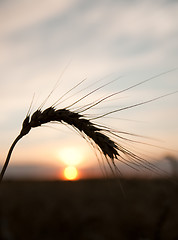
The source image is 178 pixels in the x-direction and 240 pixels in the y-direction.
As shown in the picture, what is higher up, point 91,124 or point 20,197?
point 91,124

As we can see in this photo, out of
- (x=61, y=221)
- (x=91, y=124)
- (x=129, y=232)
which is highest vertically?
(x=91, y=124)

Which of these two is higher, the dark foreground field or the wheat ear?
the wheat ear

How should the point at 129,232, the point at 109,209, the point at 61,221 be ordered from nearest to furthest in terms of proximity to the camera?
the point at 129,232, the point at 61,221, the point at 109,209

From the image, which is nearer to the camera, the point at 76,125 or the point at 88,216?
the point at 76,125

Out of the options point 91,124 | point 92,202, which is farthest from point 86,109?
point 92,202

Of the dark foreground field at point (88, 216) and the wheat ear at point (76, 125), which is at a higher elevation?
the wheat ear at point (76, 125)

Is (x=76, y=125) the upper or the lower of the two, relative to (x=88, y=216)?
upper

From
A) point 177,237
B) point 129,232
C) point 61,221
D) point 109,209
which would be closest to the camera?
point 177,237

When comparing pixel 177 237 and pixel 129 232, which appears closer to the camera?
pixel 177 237

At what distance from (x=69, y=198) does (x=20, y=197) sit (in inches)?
63.6

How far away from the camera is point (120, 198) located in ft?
A: 31.6

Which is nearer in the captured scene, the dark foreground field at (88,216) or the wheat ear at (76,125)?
the wheat ear at (76,125)

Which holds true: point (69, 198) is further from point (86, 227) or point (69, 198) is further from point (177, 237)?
point (177, 237)

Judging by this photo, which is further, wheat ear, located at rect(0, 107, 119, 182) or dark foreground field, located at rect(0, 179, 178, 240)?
dark foreground field, located at rect(0, 179, 178, 240)
